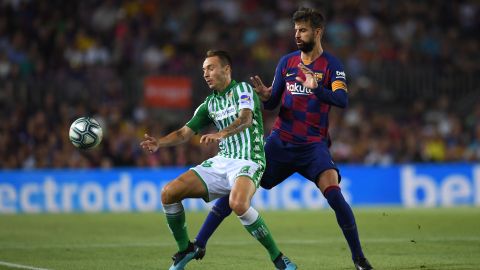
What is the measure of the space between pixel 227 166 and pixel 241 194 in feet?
1.59

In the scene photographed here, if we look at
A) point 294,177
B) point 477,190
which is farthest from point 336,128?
point 477,190

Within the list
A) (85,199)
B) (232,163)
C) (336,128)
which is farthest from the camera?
(336,128)

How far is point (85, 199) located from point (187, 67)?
483cm

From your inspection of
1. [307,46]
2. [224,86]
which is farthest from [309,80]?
[224,86]

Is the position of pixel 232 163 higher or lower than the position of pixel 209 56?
lower

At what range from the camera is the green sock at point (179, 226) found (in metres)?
8.39

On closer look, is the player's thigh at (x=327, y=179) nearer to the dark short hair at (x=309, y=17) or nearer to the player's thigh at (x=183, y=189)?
the player's thigh at (x=183, y=189)

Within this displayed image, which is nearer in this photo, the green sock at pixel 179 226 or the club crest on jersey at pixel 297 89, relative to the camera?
the green sock at pixel 179 226

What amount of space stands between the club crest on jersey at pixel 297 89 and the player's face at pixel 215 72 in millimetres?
701

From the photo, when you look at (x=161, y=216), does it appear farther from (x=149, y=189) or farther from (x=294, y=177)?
(x=294, y=177)

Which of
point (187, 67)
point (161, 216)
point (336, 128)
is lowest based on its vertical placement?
point (161, 216)

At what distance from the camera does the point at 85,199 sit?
1902 centimetres

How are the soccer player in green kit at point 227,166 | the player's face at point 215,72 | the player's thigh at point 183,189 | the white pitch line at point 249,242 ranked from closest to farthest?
the soccer player in green kit at point 227,166 < the player's thigh at point 183,189 < the player's face at point 215,72 < the white pitch line at point 249,242

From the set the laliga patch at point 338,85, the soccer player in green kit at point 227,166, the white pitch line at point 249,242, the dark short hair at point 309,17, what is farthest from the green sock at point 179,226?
the white pitch line at point 249,242
